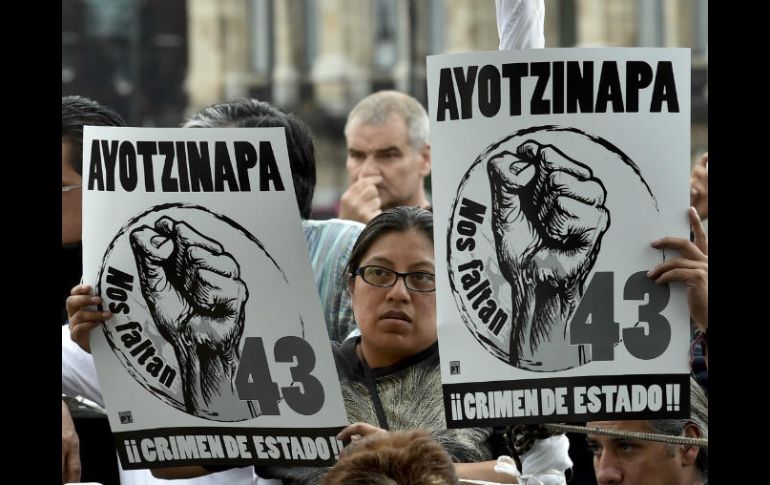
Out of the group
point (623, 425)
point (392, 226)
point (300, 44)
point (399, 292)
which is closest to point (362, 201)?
point (392, 226)

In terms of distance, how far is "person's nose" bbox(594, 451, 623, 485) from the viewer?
3678 mm

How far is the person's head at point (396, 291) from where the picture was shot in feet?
12.3

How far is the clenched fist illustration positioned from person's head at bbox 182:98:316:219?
741 millimetres

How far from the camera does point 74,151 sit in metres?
4.29

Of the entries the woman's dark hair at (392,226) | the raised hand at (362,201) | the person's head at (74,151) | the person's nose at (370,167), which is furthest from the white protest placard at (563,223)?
the person's nose at (370,167)

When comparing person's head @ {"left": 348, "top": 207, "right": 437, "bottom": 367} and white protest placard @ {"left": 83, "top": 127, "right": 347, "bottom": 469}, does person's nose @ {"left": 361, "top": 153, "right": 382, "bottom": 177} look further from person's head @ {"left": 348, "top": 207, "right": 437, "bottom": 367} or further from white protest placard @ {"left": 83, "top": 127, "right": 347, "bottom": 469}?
white protest placard @ {"left": 83, "top": 127, "right": 347, "bottom": 469}

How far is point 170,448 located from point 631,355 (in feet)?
2.88

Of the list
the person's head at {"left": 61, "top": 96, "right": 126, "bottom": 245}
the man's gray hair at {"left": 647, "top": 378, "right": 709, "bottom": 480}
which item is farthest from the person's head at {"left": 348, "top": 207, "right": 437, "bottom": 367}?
the person's head at {"left": 61, "top": 96, "right": 126, "bottom": 245}

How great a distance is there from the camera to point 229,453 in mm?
3695

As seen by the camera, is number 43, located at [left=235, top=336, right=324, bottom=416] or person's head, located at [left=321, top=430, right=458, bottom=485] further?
number 43, located at [left=235, top=336, right=324, bottom=416]

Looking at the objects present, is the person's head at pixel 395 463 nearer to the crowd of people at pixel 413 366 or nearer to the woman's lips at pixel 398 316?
the crowd of people at pixel 413 366

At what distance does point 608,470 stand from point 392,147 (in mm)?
1951

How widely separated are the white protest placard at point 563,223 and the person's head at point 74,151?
98 centimetres
